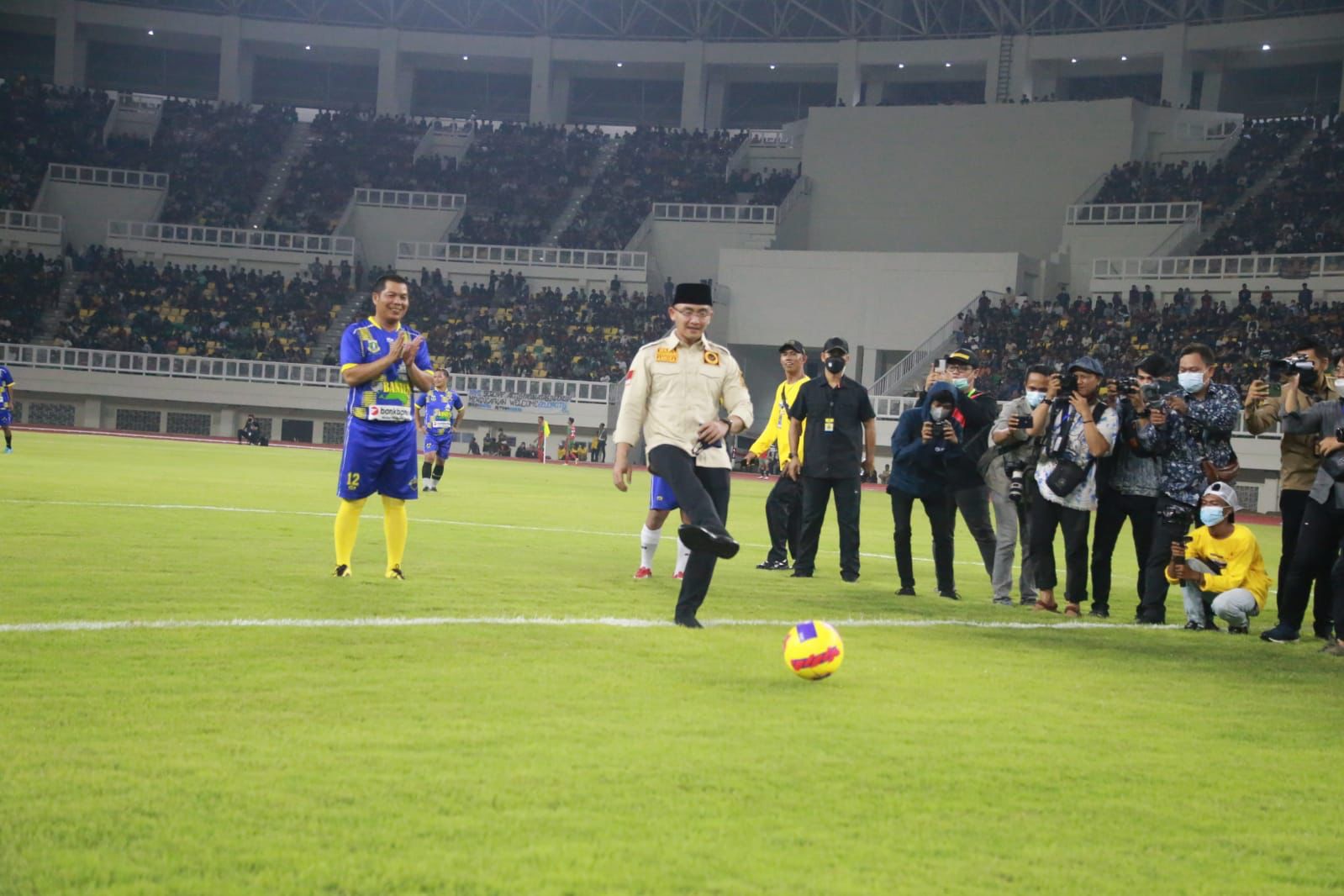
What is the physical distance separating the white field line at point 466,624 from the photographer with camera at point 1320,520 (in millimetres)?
1119

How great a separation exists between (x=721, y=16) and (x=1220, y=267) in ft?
99.0

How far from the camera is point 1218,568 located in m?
10.9

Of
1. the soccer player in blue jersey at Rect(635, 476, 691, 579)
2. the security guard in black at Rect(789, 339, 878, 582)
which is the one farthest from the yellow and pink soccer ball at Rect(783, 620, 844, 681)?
the security guard in black at Rect(789, 339, 878, 582)

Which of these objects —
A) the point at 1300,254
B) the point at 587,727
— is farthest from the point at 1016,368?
the point at 587,727

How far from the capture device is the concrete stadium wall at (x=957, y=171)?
58781mm

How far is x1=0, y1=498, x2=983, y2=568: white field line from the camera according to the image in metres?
16.5

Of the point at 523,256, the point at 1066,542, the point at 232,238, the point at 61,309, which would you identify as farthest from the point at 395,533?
the point at 232,238

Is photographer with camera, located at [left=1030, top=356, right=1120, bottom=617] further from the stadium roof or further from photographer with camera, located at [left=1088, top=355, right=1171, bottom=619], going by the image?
the stadium roof

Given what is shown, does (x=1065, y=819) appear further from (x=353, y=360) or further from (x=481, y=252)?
(x=481, y=252)

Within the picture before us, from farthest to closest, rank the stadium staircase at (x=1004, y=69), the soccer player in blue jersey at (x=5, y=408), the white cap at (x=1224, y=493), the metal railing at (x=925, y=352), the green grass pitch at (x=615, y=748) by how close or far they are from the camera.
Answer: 1. the stadium staircase at (x=1004, y=69)
2. the metal railing at (x=925, y=352)
3. the soccer player in blue jersey at (x=5, y=408)
4. the white cap at (x=1224, y=493)
5. the green grass pitch at (x=615, y=748)

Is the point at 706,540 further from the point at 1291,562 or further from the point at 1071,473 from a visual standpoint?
the point at 1291,562

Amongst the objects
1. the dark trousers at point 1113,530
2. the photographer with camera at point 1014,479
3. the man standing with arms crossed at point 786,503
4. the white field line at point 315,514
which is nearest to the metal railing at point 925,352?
the white field line at point 315,514

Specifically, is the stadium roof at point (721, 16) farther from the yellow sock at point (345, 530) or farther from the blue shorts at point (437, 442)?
the yellow sock at point (345, 530)

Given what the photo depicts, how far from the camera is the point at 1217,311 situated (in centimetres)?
4856
